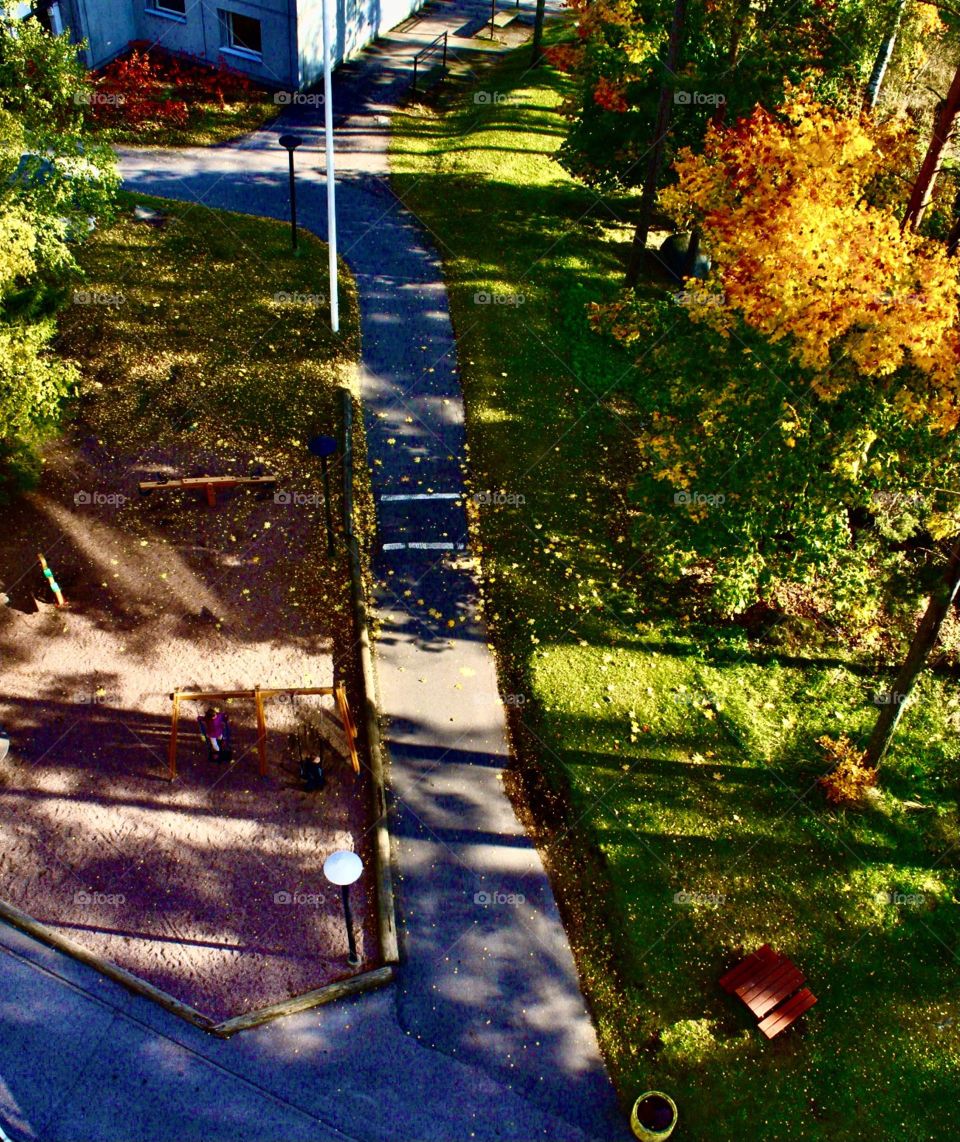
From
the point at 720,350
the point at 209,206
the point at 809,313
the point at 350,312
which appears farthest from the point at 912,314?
the point at 209,206

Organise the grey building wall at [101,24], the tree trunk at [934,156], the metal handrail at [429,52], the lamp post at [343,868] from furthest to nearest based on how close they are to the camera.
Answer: the metal handrail at [429,52], the grey building wall at [101,24], the tree trunk at [934,156], the lamp post at [343,868]

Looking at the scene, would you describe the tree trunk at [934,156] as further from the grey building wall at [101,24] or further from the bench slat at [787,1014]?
the grey building wall at [101,24]

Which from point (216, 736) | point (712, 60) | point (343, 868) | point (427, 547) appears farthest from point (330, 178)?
point (343, 868)

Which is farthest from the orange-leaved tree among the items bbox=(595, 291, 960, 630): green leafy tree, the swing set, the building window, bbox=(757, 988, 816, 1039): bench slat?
the building window

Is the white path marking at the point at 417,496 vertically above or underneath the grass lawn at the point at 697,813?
above

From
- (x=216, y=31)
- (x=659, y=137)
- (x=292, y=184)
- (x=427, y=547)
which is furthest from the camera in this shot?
(x=216, y=31)

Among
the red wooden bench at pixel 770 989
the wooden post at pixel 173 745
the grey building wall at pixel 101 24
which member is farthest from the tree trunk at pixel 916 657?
the grey building wall at pixel 101 24

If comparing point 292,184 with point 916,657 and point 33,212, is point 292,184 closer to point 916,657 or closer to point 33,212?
point 33,212
